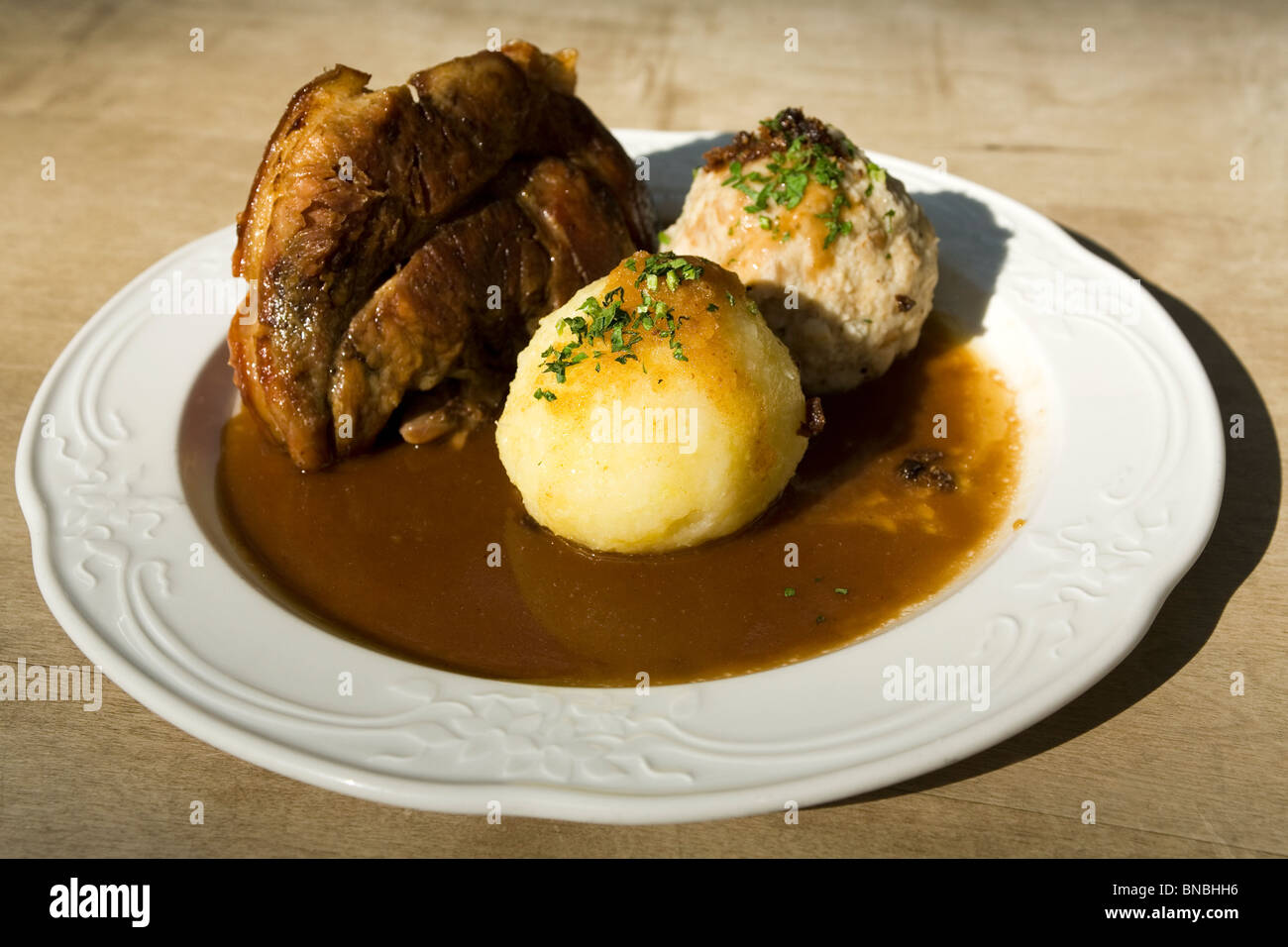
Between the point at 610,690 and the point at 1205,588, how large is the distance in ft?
5.98

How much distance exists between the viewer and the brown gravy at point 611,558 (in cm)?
320

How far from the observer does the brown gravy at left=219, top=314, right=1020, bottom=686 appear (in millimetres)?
3203

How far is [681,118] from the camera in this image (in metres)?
6.47

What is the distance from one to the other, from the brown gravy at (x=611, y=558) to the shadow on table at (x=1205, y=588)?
1.63 ft

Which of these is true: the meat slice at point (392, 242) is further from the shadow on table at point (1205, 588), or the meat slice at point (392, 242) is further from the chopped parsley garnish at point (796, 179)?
the shadow on table at point (1205, 588)

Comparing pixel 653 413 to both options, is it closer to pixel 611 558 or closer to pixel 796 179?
pixel 611 558

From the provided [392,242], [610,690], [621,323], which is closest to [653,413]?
[621,323]

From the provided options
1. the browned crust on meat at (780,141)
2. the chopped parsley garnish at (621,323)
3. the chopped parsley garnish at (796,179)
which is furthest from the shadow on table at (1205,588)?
the browned crust on meat at (780,141)

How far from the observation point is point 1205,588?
343cm

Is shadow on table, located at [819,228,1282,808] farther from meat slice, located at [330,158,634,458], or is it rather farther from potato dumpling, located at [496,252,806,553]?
meat slice, located at [330,158,634,458]

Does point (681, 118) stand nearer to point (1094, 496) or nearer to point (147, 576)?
point (1094, 496)

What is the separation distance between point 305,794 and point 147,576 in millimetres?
803

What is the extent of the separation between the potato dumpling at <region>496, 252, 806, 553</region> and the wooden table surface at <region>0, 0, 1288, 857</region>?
0.97m

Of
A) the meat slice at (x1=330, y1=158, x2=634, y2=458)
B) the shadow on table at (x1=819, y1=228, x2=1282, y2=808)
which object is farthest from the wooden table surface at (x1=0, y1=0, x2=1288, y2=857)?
the meat slice at (x1=330, y1=158, x2=634, y2=458)
